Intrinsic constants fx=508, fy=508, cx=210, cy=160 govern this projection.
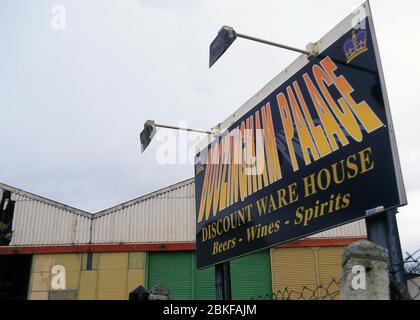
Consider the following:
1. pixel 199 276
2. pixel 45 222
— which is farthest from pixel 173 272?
pixel 45 222

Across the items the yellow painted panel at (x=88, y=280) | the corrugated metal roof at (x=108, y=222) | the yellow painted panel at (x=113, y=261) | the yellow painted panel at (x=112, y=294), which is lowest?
the yellow painted panel at (x=112, y=294)

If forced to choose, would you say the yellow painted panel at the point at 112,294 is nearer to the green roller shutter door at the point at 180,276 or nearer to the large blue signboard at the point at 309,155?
the green roller shutter door at the point at 180,276

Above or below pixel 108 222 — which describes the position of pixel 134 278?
below

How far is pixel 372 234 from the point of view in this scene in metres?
6.44

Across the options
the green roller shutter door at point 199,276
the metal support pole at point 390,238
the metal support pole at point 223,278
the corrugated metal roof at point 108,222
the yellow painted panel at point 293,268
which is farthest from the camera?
the corrugated metal roof at point 108,222

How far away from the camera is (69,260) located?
2248 centimetres

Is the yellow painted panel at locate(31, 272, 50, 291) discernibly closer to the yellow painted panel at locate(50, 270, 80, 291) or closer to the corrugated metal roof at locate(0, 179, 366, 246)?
the yellow painted panel at locate(50, 270, 80, 291)

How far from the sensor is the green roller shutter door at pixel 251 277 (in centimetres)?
2209

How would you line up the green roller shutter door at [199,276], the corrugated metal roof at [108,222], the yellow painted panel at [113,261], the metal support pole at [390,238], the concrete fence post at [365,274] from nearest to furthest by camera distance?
the concrete fence post at [365,274], the metal support pole at [390,238], the green roller shutter door at [199,276], the yellow painted panel at [113,261], the corrugated metal roof at [108,222]

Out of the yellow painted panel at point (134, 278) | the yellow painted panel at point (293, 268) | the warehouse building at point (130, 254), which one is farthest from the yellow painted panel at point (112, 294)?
the yellow painted panel at point (293, 268)

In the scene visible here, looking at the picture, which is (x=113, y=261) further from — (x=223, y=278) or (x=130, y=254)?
(x=223, y=278)

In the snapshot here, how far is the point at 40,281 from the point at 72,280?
1.39 meters

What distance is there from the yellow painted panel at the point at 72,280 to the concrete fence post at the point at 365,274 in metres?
18.8

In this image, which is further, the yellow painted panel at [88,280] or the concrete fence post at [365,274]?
the yellow painted panel at [88,280]
